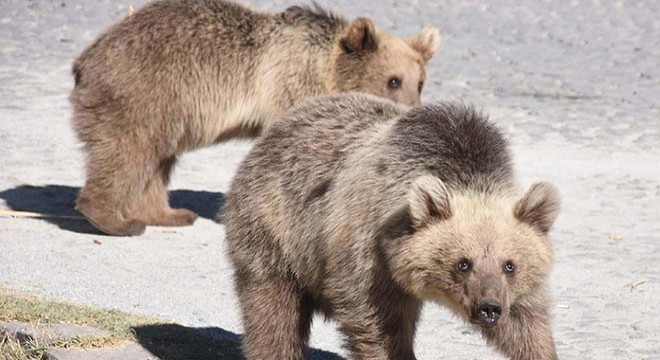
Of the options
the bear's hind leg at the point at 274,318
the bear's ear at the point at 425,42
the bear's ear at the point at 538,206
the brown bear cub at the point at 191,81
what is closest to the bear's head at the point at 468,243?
the bear's ear at the point at 538,206

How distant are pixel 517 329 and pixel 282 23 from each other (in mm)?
4733

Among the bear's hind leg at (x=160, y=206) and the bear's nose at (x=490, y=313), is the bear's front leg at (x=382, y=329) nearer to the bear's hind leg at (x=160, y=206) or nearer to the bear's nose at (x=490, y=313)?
the bear's nose at (x=490, y=313)

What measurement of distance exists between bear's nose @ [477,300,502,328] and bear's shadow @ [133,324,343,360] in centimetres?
202

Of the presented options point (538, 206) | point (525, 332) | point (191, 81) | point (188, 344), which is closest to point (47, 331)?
point (188, 344)

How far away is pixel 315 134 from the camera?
6.39 meters

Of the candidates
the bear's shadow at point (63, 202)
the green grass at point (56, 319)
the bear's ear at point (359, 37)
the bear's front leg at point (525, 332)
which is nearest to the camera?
the bear's front leg at point (525, 332)

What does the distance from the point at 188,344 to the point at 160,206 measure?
3143 mm

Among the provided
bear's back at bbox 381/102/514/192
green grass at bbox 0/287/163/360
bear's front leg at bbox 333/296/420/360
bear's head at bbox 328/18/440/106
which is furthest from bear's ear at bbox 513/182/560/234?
bear's head at bbox 328/18/440/106

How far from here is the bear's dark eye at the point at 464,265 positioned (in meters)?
5.39

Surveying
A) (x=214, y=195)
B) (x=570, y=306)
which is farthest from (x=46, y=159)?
(x=570, y=306)

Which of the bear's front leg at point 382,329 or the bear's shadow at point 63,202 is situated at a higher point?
the bear's front leg at point 382,329

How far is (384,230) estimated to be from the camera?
5637 millimetres

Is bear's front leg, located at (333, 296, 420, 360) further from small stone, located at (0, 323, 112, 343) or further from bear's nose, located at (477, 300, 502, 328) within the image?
small stone, located at (0, 323, 112, 343)

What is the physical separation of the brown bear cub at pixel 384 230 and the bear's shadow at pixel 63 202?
371 cm
